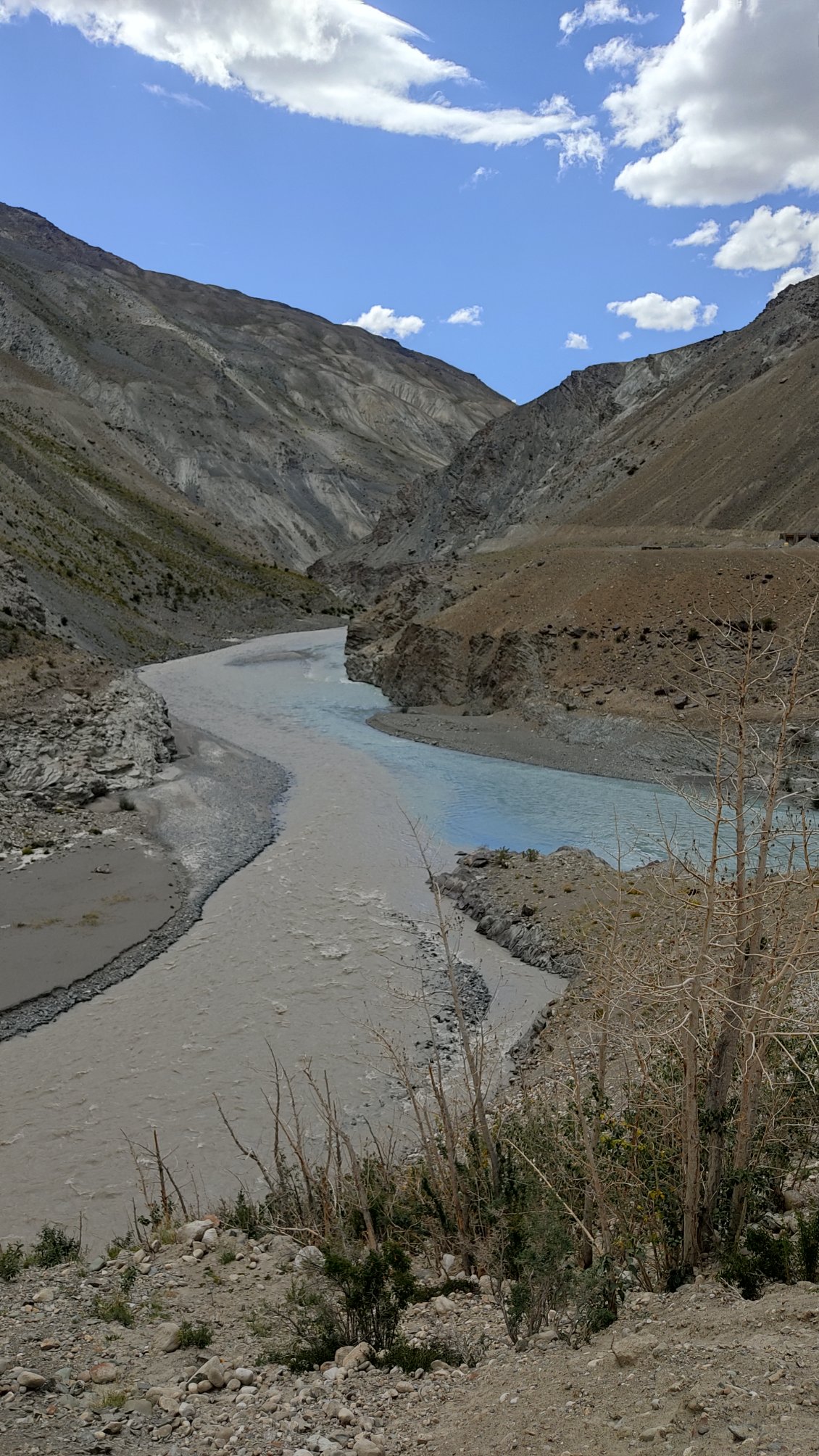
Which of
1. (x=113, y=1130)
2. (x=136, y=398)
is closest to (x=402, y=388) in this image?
(x=136, y=398)

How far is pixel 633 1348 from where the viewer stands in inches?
217

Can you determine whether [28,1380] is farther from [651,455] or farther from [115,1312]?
A: [651,455]

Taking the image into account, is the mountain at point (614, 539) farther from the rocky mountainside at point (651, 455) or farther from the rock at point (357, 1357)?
the rock at point (357, 1357)

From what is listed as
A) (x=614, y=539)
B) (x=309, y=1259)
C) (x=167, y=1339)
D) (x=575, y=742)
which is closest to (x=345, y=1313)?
(x=309, y=1259)

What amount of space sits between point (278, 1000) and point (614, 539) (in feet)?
130

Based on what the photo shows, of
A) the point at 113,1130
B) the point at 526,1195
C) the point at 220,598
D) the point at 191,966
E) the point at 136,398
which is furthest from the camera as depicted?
the point at 136,398

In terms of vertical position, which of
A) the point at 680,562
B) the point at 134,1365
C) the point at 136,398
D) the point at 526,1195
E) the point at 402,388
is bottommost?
the point at 134,1365

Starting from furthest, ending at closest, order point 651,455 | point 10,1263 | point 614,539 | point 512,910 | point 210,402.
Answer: point 210,402
point 651,455
point 614,539
point 512,910
point 10,1263

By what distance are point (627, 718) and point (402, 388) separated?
494 feet

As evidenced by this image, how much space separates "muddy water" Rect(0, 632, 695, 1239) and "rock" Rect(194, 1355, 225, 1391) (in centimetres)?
422

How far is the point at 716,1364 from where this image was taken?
508 centimetres

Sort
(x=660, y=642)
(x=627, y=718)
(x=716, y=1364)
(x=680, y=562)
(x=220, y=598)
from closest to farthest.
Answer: (x=716, y=1364) < (x=627, y=718) < (x=660, y=642) < (x=680, y=562) < (x=220, y=598)

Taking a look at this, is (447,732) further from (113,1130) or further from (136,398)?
(136,398)

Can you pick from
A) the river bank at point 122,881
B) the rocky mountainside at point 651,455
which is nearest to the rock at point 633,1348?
the river bank at point 122,881
